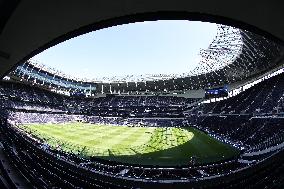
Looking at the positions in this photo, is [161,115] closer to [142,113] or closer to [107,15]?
[142,113]

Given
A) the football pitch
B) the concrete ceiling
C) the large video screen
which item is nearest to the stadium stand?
the football pitch

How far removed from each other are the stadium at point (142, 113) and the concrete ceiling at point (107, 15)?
0.02 m

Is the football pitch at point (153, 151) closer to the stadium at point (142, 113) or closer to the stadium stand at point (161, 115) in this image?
the stadium at point (142, 113)

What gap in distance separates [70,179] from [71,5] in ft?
22.4

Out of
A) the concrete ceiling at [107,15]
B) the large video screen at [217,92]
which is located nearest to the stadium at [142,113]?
the concrete ceiling at [107,15]

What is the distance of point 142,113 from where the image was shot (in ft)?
186

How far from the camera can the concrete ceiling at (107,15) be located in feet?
9.23

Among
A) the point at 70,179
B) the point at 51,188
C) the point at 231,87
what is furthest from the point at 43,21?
the point at 231,87

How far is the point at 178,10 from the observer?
313cm

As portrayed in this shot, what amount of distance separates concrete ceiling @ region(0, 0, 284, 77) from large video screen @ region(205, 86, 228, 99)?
50.5 metres

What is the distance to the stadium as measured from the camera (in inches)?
129

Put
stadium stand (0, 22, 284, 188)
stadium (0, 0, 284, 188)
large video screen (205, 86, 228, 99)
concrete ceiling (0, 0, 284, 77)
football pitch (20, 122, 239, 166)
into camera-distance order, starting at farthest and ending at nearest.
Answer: large video screen (205, 86, 228, 99) < football pitch (20, 122, 239, 166) < stadium stand (0, 22, 284, 188) < stadium (0, 0, 284, 188) < concrete ceiling (0, 0, 284, 77)

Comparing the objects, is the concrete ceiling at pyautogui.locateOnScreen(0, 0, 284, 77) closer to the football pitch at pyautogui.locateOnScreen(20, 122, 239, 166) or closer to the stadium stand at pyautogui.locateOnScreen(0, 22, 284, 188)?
the stadium stand at pyautogui.locateOnScreen(0, 22, 284, 188)

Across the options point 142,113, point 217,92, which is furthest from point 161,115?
point 217,92
